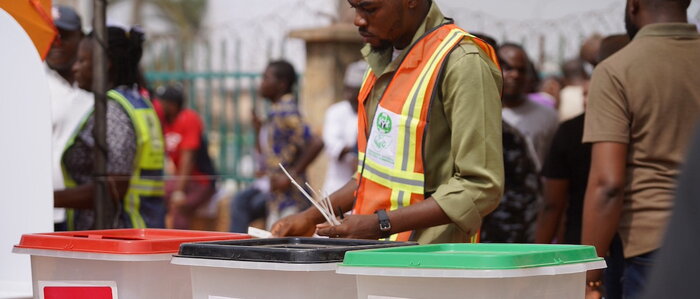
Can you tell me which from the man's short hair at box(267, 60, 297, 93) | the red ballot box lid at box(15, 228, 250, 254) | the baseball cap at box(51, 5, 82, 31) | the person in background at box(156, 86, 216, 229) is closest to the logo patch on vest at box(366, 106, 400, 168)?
the red ballot box lid at box(15, 228, 250, 254)

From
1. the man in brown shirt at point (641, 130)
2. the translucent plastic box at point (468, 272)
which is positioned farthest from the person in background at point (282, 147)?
the translucent plastic box at point (468, 272)

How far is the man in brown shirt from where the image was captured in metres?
3.38

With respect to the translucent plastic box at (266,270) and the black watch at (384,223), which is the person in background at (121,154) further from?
the translucent plastic box at (266,270)

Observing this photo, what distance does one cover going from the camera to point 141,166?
16.2 feet

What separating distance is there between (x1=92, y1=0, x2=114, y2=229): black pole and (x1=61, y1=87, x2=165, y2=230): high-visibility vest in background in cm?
12

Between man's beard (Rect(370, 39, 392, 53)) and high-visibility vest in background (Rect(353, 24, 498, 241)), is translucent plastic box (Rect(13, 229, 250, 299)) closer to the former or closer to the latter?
high-visibility vest in background (Rect(353, 24, 498, 241))

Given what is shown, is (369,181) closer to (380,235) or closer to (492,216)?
(380,235)

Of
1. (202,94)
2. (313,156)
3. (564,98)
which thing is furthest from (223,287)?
(202,94)

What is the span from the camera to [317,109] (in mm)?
9156

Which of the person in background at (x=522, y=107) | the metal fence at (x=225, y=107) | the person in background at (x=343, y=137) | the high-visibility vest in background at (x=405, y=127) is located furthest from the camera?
the metal fence at (x=225, y=107)

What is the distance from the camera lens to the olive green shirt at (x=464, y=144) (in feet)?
9.32

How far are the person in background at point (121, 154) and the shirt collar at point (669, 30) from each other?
2.34 meters

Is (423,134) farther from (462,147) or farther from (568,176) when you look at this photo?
(568,176)

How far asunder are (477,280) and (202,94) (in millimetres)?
8926
